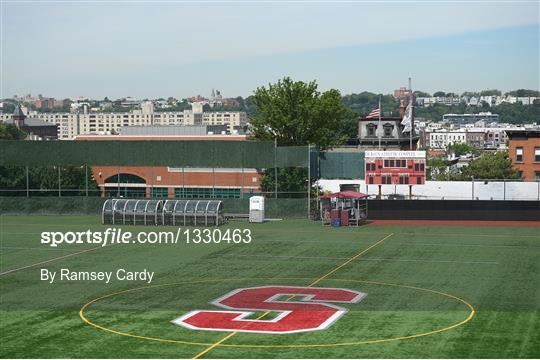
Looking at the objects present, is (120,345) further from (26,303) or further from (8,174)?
(8,174)

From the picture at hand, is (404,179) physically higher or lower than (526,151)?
lower

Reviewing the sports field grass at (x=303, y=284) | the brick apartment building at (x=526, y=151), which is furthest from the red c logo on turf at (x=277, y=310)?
the brick apartment building at (x=526, y=151)

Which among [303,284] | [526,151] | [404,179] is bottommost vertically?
[303,284]

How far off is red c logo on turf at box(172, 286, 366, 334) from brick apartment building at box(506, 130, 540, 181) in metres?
74.7

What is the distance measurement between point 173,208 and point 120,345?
35.1 meters

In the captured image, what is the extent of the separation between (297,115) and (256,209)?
22305mm

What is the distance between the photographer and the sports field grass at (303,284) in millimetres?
26531

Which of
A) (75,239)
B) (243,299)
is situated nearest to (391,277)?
(243,299)

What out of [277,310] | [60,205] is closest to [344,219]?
[60,205]

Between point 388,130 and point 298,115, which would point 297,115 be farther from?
point 388,130

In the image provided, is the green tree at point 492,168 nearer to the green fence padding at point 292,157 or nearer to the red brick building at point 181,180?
the red brick building at point 181,180

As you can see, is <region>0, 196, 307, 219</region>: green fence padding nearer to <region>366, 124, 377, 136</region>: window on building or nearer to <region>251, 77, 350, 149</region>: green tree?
<region>251, 77, 350, 149</region>: green tree

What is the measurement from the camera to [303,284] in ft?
124

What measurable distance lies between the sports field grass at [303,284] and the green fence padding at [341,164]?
34.3 feet
